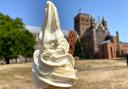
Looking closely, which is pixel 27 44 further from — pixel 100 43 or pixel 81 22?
pixel 81 22

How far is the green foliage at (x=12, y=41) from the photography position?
5519 cm

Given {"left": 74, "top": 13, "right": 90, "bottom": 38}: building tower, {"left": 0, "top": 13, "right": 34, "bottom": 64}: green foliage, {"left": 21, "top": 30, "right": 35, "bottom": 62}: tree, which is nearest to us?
{"left": 0, "top": 13, "right": 34, "bottom": 64}: green foliage

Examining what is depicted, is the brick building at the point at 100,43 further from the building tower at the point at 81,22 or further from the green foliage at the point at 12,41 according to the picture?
the green foliage at the point at 12,41

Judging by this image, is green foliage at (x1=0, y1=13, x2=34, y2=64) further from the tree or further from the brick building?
the brick building

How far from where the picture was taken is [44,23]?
26.0 feet

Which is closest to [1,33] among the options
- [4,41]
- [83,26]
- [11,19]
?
[4,41]

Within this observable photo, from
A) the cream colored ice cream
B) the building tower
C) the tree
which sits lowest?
the cream colored ice cream

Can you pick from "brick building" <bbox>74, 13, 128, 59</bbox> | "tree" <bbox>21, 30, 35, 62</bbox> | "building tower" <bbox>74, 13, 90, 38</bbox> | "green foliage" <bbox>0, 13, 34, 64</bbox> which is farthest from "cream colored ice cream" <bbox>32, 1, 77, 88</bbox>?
"building tower" <bbox>74, 13, 90, 38</bbox>

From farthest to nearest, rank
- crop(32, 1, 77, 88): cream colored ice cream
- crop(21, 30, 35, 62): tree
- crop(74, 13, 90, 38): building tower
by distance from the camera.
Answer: crop(74, 13, 90, 38): building tower → crop(21, 30, 35, 62): tree → crop(32, 1, 77, 88): cream colored ice cream

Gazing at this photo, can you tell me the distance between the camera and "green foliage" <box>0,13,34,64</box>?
55.2 meters

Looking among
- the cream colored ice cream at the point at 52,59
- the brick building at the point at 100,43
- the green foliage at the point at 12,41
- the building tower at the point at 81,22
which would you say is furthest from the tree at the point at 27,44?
the building tower at the point at 81,22

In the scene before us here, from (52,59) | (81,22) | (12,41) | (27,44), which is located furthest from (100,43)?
(52,59)

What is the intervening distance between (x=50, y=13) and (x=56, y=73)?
1.69 metres

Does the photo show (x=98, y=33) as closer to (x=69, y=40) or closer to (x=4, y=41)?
(x=4, y=41)
